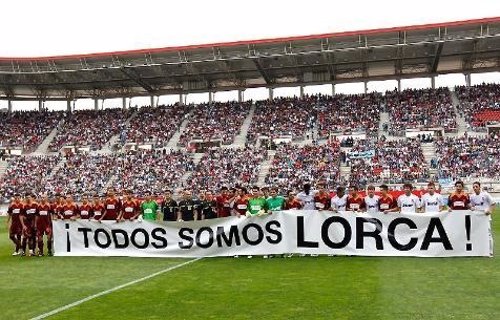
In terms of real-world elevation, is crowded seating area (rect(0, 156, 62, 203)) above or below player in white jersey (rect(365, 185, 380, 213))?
above

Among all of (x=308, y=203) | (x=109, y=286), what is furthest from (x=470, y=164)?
(x=109, y=286)

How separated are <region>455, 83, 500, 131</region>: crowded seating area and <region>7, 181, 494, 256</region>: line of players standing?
27434 millimetres

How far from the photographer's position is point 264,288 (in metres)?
8.82

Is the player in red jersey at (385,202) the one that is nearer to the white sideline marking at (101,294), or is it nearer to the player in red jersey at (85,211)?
the white sideline marking at (101,294)

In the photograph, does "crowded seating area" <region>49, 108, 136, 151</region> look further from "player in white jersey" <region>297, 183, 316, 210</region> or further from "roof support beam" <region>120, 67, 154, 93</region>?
"player in white jersey" <region>297, 183, 316, 210</region>

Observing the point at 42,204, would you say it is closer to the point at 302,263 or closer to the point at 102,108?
the point at 302,263

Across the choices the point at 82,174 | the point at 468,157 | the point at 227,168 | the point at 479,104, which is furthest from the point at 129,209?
the point at 479,104

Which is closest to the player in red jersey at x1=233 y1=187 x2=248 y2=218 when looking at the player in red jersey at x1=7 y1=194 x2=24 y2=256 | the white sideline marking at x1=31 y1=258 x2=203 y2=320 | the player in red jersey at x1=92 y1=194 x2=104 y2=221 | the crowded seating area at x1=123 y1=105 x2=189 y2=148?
the white sideline marking at x1=31 y1=258 x2=203 y2=320

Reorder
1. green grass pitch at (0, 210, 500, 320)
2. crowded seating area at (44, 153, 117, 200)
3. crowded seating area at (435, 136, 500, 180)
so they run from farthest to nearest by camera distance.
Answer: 1. crowded seating area at (44, 153, 117, 200)
2. crowded seating area at (435, 136, 500, 180)
3. green grass pitch at (0, 210, 500, 320)

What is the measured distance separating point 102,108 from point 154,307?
46.8m

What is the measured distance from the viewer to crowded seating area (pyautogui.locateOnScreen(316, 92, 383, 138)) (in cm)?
4100

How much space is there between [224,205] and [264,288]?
17.8 ft

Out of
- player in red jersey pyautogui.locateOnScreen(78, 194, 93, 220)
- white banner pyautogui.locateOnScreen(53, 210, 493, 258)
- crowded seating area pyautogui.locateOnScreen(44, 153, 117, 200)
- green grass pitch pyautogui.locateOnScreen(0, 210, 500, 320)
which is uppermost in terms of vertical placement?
crowded seating area pyautogui.locateOnScreen(44, 153, 117, 200)

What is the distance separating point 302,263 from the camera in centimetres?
1154
